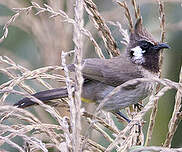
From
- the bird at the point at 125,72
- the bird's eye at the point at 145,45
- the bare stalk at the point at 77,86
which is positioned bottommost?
the bird at the point at 125,72

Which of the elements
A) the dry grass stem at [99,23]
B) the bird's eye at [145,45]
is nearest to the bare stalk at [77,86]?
the dry grass stem at [99,23]

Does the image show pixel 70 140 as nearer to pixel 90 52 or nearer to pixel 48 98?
pixel 48 98

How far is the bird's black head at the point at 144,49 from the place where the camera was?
2430 millimetres

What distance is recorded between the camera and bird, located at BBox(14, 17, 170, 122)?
7.85 feet

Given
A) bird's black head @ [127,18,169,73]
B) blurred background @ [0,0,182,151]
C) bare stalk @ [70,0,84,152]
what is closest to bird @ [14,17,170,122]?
bird's black head @ [127,18,169,73]

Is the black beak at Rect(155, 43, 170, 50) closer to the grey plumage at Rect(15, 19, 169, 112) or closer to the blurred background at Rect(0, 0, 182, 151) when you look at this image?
the grey plumage at Rect(15, 19, 169, 112)

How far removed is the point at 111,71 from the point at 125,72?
8 cm

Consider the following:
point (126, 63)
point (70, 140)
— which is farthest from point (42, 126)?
point (126, 63)

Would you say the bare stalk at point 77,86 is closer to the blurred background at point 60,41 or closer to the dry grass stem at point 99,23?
the dry grass stem at point 99,23

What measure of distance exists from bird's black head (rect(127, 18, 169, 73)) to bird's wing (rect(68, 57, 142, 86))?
0.05 m

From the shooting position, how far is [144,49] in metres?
2.54

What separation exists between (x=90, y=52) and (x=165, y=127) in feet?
2.05

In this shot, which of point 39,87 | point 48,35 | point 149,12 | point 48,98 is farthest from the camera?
point 149,12

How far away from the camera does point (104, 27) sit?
6.35 feet
